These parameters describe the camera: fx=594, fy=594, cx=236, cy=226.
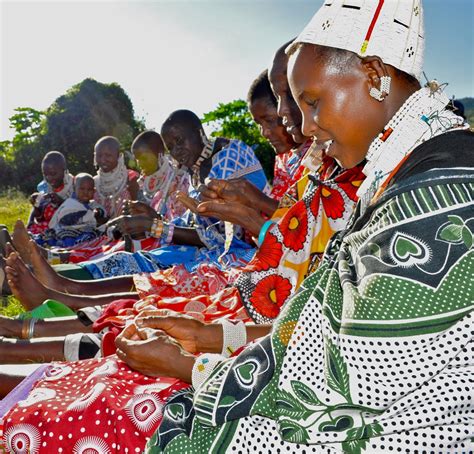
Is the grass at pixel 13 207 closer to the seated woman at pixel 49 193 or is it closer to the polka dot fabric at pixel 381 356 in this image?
the seated woman at pixel 49 193

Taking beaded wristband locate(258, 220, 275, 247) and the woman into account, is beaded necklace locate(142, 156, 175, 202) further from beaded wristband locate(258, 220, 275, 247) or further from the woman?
the woman

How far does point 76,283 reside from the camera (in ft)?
12.3

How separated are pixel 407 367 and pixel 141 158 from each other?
6.07 m

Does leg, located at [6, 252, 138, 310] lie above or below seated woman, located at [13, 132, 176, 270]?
below

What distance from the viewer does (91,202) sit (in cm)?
774

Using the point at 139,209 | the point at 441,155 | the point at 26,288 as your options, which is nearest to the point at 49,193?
the point at 139,209

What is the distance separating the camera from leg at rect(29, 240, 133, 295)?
367 centimetres

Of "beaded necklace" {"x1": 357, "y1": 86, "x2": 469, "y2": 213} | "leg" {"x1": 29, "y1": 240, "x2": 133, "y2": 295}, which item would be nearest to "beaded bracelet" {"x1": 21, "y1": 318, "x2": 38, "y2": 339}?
"leg" {"x1": 29, "y1": 240, "x2": 133, "y2": 295}

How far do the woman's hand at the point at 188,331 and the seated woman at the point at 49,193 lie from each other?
596 cm

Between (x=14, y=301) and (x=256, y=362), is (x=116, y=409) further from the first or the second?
(x=14, y=301)

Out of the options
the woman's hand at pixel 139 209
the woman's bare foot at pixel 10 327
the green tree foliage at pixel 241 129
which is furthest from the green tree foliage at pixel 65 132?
the woman's bare foot at pixel 10 327

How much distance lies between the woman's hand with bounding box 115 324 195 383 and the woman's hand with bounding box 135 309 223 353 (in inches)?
3.7

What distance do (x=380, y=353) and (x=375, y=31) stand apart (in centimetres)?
80

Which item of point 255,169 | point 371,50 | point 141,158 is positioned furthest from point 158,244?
point 371,50
